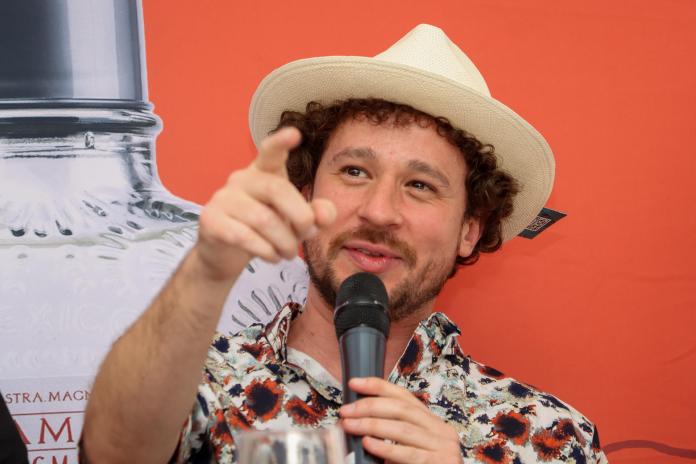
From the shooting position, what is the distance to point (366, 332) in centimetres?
103

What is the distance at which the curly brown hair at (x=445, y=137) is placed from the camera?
1.67m

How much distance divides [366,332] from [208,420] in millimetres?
433

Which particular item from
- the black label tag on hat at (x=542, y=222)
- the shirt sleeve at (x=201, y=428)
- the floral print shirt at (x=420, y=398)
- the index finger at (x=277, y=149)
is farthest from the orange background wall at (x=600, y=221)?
the index finger at (x=277, y=149)

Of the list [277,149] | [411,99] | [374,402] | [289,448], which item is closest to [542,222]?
[411,99]

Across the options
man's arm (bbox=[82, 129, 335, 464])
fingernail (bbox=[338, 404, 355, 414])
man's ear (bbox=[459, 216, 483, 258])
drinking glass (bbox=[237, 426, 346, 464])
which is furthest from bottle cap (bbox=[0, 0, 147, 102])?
drinking glass (bbox=[237, 426, 346, 464])

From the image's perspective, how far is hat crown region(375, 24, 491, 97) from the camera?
1625mm

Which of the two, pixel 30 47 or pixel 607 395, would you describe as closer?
pixel 30 47

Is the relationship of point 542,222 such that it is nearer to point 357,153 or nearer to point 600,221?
point 600,221

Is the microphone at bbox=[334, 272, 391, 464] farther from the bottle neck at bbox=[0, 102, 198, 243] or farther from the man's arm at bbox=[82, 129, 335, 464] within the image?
the bottle neck at bbox=[0, 102, 198, 243]

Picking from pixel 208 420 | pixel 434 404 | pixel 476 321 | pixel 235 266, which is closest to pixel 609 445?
pixel 476 321

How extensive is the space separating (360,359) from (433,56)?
83cm

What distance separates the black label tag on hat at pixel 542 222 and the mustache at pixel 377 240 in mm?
434

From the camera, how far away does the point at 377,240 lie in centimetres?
153

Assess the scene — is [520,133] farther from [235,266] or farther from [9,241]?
[9,241]
